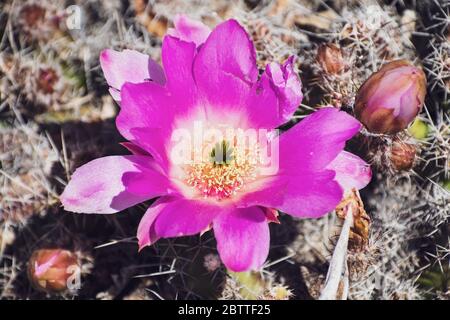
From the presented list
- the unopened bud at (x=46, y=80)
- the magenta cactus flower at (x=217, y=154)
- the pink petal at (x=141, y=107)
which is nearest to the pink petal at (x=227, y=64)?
the magenta cactus flower at (x=217, y=154)

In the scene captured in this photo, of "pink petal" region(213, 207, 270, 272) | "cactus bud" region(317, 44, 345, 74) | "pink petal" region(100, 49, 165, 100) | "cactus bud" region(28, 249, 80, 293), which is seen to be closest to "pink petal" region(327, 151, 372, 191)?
"pink petal" region(213, 207, 270, 272)

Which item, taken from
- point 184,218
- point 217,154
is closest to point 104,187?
point 184,218

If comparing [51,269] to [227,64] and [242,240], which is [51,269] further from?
[227,64]

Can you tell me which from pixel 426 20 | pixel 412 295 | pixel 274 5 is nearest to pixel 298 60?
pixel 274 5

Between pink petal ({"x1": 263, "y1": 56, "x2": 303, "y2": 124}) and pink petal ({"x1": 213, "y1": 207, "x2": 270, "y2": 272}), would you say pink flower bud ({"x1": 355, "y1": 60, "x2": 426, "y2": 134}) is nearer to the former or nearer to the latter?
pink petal ({"x1": 263, "y1": 56, "x2": 303, "y2": 124})

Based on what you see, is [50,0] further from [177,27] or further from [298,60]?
[298,60]

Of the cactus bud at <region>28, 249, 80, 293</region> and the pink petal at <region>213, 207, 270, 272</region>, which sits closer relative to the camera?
the pink petal at <region>213, 207, 270, 272</region>
